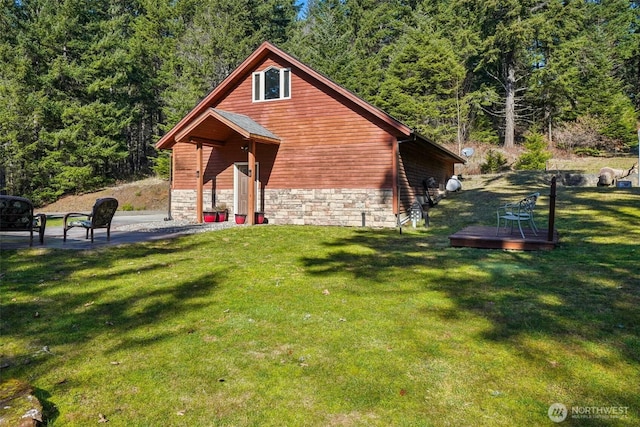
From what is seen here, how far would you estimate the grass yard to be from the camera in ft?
8.21

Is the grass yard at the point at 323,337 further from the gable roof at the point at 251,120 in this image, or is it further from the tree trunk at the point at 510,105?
the tree trunk at the point at 510,105

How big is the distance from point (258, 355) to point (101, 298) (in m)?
2.78

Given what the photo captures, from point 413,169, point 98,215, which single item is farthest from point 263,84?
point 98,215

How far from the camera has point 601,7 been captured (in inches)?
1432

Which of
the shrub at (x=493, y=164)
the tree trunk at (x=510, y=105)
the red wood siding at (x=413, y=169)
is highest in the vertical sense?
the tree trunk at (x=510, y=105)

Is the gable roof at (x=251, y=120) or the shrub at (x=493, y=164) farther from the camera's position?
the shrub at (x=493, y=164)

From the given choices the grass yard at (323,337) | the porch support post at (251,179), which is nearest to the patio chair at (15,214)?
the grass yard at (323,337)

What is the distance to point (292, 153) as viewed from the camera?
14.0m

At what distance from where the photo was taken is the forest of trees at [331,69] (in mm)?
27016

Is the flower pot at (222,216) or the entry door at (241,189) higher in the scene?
the entry door at (241,189)

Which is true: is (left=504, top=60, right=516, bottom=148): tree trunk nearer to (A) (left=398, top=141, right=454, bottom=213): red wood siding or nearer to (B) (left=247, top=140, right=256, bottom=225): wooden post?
(A) (left=398, top=141, right=454, bottom=213): red wood siding

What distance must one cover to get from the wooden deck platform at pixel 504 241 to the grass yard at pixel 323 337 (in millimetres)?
299

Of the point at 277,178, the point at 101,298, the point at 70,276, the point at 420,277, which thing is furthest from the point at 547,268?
the point at 277,178

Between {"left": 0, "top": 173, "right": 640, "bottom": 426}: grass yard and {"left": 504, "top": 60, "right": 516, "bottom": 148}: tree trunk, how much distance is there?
89.8ft
